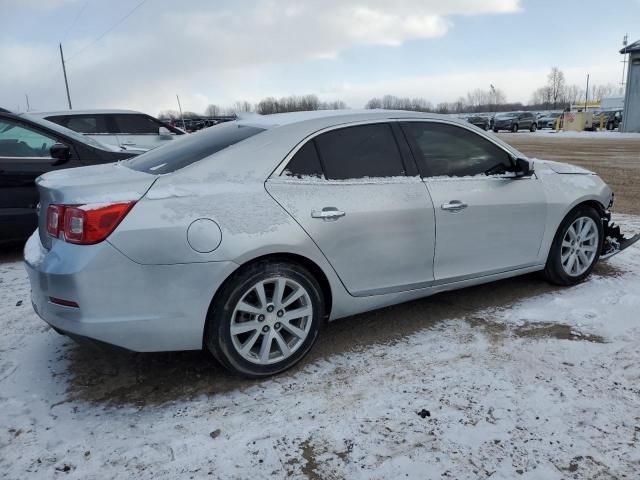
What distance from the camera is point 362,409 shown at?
109 inches

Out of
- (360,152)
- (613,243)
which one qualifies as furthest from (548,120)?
(360,152)

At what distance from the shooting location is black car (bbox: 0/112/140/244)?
5.26 metres

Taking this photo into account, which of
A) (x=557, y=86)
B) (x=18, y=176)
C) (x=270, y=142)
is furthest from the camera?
(x=557, y=86)

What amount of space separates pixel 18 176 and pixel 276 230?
371 centimetres

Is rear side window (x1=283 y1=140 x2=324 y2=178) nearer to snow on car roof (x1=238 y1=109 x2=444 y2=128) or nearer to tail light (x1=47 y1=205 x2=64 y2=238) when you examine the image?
snow on car roof (x1=238 y1=109 x2=444 y2=128)

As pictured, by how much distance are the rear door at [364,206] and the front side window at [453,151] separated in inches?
6.2

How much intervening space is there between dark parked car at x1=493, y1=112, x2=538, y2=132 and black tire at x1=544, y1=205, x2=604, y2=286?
40076 millimetres

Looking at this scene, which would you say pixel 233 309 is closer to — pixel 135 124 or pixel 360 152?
pixel 360 152

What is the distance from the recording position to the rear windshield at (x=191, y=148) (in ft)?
10.3

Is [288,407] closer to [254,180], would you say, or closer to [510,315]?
[254,180]

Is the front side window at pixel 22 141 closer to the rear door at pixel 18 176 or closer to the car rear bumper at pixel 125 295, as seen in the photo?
the rear door at pixel 18 176

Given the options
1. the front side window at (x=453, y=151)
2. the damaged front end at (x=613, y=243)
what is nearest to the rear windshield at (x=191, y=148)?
the front side window at (x=453, y=151)

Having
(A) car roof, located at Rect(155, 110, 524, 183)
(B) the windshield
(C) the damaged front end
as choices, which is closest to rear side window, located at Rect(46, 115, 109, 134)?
(B) the windshield

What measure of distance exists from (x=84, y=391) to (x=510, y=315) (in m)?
2.91
